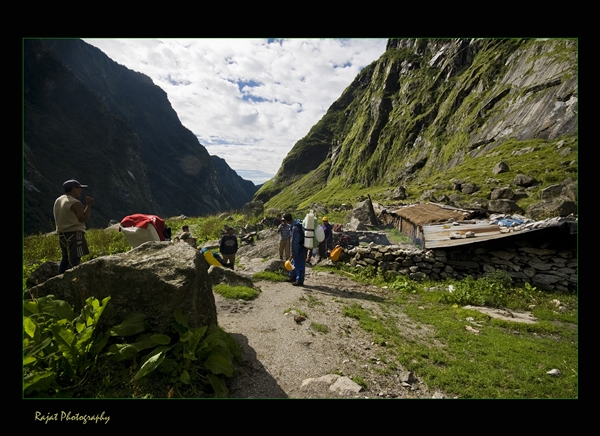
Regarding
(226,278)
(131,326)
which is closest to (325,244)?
(226,278)

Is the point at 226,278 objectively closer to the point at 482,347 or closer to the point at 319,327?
the point at 319,327

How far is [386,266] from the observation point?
40.4 feet

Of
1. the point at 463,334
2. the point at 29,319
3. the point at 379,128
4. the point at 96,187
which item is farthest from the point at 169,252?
the point at 96,187

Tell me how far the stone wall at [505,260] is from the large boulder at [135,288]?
971cm

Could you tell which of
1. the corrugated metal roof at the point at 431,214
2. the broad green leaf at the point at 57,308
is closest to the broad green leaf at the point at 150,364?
the broad green leaf at the point at 57,308

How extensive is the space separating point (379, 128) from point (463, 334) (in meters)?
115

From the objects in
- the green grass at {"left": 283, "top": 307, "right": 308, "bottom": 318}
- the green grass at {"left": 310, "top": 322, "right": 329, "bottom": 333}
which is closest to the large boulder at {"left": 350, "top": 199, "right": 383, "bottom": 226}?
the green grass at {"left": 283, "top": 307, "right": 308, "bottom": 318}

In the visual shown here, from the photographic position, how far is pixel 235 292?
316 inches

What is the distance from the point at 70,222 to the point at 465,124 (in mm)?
72379

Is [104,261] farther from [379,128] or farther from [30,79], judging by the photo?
[30,79]

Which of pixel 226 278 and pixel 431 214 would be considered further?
pixel 431 214

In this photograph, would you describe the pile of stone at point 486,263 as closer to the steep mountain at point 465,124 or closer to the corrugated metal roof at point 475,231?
the corrugated metal roof at point 475,231

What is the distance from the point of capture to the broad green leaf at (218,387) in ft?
12.3

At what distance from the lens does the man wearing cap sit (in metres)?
5.88
